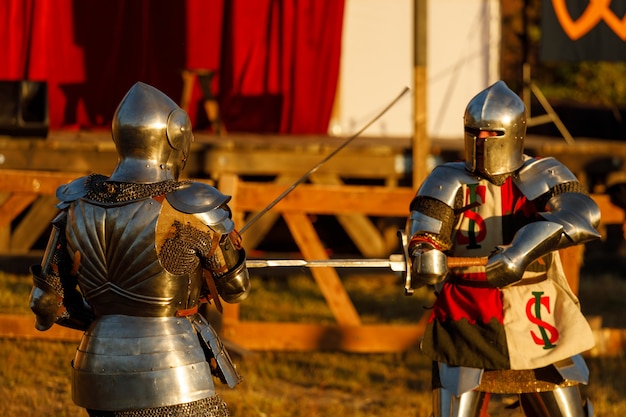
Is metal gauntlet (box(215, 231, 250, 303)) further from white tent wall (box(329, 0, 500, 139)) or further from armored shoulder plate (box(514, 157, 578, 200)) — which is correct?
white tent wall (box(329, 0, 500, 139))

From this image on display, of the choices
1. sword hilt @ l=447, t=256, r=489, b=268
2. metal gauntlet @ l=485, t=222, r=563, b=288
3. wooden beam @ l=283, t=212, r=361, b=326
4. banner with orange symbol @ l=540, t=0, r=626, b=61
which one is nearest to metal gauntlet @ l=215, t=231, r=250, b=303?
sword hilt @ l=447, t=256, r=489, b=268

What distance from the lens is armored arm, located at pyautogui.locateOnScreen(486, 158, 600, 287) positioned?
457cm

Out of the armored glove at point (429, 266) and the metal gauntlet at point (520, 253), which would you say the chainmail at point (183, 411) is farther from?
the metal gauntlet at point (520, 253)

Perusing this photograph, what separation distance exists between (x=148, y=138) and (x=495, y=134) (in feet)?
4.59

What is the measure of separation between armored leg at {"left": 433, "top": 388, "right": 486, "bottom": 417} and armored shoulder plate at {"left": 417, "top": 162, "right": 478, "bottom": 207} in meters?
0.75

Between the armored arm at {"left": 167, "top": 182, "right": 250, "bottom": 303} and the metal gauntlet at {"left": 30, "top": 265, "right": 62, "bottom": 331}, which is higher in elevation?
the armored arm at {"left": 167, "top": 182, "right": 250, "bottom": 303}

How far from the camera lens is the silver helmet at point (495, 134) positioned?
481 cm

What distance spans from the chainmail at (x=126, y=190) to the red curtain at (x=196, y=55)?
25.0ft

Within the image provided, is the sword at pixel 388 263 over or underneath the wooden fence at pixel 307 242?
over

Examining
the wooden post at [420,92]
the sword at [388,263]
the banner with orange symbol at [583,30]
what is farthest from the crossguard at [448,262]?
the banner with orange symbol at [583,30]

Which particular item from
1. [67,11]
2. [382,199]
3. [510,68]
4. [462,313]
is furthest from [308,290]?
[510,68]

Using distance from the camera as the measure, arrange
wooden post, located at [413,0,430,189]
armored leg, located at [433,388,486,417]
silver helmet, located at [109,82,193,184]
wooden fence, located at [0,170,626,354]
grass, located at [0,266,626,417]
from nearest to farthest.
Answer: silver helmet, located at [109,82,193,184]
armored leg, located at [433,388,486,417]
grass, located at [0,266,626,417]
wooden fence, located at [0,170,626,354]
wooden post, located at [413,0,430,189]

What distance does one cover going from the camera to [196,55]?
1184 centimetres

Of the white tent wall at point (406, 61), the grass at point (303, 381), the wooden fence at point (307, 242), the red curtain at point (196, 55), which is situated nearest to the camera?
the grass at point (303, 381)
